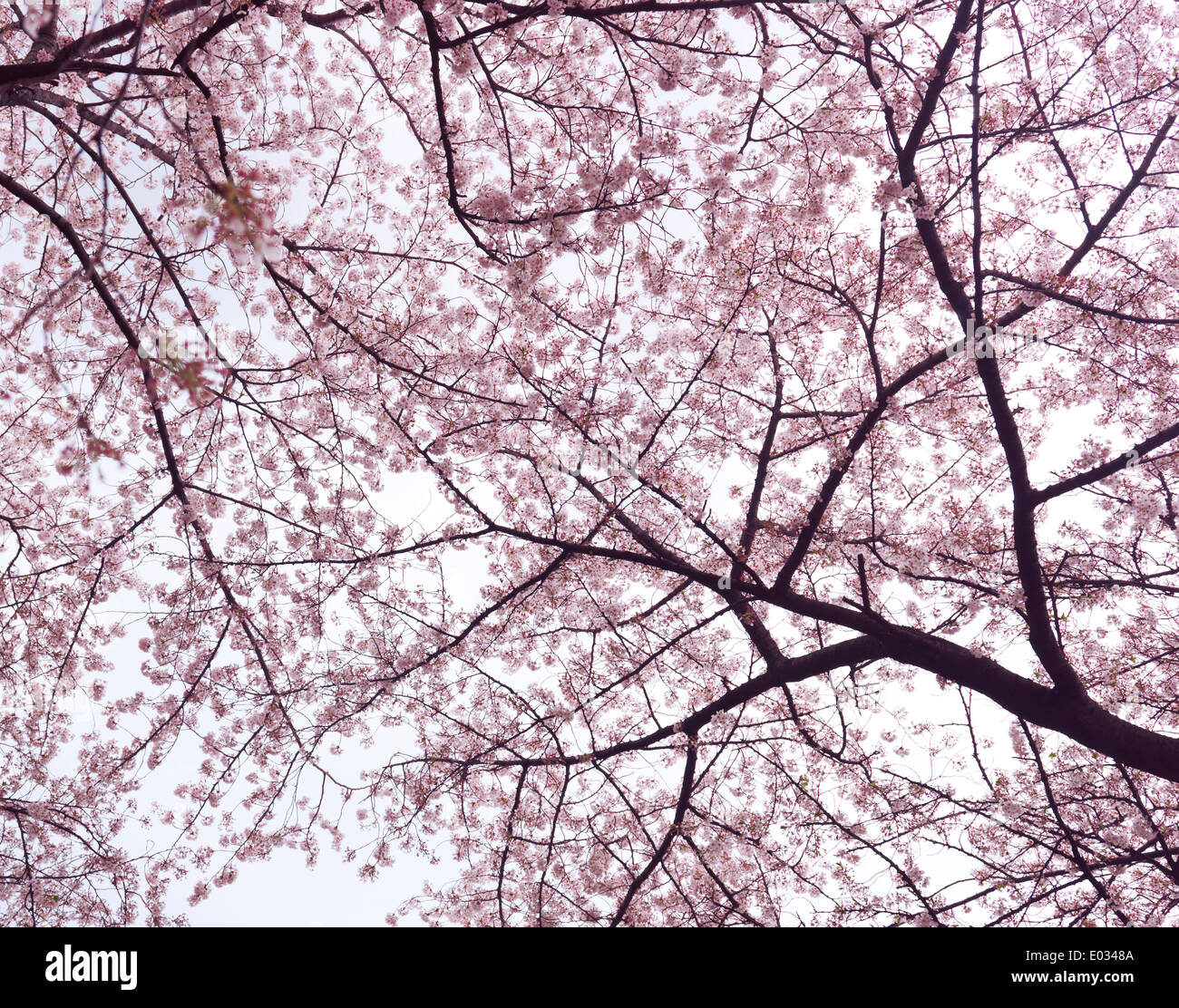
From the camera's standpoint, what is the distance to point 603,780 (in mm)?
6715

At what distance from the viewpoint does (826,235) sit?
6648mm

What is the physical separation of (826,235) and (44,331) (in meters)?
5.64

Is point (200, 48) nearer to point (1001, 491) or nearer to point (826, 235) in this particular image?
point (826, 235)

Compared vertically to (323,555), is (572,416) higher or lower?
higher

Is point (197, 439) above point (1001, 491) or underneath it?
above

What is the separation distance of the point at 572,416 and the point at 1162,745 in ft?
14.8

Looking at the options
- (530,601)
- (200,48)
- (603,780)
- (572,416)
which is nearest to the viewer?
(200,48)

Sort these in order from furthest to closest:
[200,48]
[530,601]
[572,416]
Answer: [530,601] → [572,416] → [200,48]

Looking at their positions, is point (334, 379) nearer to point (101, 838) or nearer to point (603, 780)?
point (603, 780)

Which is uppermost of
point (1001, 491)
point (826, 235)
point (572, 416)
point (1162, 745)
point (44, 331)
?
point (826, 235)
